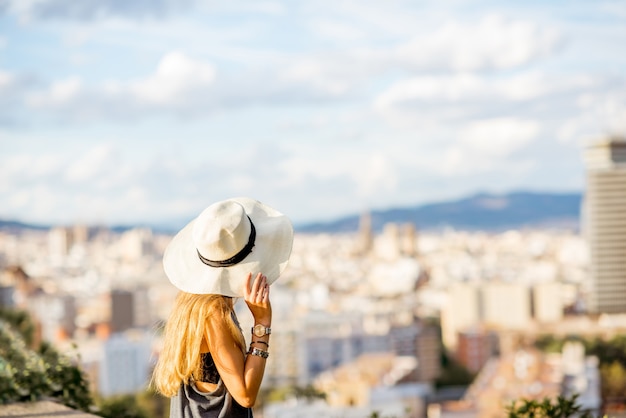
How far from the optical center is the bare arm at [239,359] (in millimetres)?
1732

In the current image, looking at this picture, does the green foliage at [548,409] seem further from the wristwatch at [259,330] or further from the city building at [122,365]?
the city building at [122,365]

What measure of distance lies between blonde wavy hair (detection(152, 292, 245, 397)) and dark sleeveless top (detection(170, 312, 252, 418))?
0.05 feet

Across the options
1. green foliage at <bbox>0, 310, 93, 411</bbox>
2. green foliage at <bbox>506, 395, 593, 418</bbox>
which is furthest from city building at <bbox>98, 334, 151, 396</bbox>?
green foliage at <bbox>506, 395, 593, 418</bbox>

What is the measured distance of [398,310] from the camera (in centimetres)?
5784

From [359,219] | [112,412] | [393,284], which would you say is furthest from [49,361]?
[359,219]

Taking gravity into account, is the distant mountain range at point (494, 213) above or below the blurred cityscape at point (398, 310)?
above

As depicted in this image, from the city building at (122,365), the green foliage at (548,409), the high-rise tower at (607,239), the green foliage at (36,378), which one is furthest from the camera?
the high-rise tower at (607,239)

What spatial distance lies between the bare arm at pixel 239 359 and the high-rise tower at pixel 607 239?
60426 mm

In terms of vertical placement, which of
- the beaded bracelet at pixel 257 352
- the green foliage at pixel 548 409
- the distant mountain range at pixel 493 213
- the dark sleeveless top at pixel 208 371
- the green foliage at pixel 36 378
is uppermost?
the distant mountain range at pixel 493 213

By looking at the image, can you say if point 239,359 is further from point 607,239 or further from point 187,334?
point 607,239

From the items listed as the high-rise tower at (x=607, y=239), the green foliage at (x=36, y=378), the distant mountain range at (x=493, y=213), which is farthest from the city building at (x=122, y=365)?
the distant mountain range at (x=493, y=213)

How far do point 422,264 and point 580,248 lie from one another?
1433 centimetres

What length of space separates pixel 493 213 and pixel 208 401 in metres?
127

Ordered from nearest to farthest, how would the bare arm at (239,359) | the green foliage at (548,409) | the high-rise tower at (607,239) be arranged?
the bare arm at (239,359) → the green foliage at (548,409) → the high-rise tower at (607,239)
